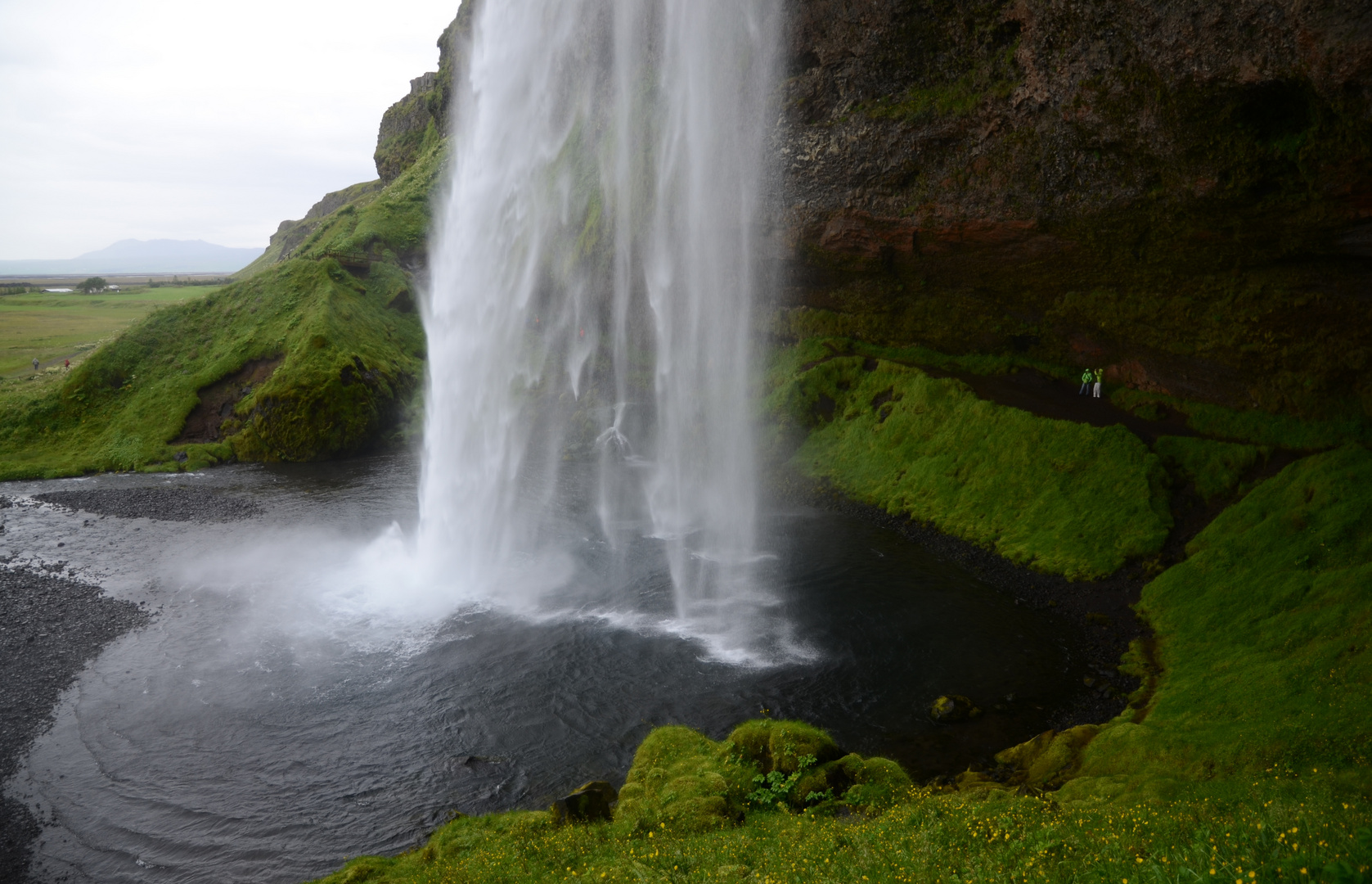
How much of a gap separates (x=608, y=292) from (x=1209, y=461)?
43.0 meters

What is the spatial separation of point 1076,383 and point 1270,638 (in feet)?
64.7

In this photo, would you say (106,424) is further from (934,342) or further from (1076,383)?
(1076,383)

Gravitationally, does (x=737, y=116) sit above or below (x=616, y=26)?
below

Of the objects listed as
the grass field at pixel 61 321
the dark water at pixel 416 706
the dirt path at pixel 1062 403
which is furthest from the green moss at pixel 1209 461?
the grass field at pixel 61 321

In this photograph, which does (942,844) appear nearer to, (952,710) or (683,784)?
(683,784)

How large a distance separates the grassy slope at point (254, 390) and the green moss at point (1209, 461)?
5076 centimetres

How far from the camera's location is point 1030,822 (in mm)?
11680

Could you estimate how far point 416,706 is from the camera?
72.8ft

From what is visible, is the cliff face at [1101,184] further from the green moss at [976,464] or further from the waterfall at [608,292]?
the waterfall at [608,292]

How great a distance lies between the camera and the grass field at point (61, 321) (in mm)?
83625

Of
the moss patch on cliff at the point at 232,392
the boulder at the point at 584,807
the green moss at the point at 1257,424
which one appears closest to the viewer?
the boulder at the point at 584,807

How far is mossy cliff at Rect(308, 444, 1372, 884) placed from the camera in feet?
30.9

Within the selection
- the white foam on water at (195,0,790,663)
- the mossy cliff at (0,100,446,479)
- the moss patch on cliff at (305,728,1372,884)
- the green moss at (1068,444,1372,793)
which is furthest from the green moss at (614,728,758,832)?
the mossy cliff at (0,100,446,479)

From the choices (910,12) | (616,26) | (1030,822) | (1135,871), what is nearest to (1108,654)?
(1030,822)
